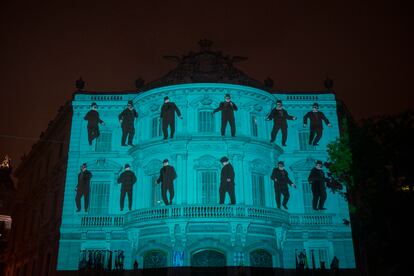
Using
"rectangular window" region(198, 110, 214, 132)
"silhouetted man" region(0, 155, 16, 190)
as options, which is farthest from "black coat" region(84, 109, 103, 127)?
"silhouetted man" region(0, 155, 16, 190)

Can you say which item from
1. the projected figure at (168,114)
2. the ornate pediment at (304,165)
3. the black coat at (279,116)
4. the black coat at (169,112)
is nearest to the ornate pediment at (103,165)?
the projected figure at (168,114)

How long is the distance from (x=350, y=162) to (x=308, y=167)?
554 cm

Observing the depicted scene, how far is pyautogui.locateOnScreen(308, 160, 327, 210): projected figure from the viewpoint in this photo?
30641 mm

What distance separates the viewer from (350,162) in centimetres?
2655

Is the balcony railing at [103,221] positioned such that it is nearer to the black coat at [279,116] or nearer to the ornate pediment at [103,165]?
the ornate pediment at [103,165]

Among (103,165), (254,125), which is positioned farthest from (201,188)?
(103,165)

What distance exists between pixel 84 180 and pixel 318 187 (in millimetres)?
15640

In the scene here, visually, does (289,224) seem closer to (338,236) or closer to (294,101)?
(338,236)

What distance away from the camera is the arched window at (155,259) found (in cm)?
2847

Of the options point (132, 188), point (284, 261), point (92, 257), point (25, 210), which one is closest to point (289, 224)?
point (284, 261)

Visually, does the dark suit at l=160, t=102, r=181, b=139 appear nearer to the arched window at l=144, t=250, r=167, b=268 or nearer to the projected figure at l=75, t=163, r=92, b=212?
the projected figure at l=75, t=163, r=92, b=212

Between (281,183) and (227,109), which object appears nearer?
(227,109)

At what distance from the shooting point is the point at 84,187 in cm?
3044

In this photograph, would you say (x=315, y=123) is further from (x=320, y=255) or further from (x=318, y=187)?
(x=320, y=255)
